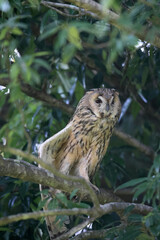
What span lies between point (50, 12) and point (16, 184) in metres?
1.35

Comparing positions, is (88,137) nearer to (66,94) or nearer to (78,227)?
(66,94)

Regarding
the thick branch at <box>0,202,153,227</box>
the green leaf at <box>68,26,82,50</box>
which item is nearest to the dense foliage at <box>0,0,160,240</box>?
the thick branch at <box>0,202,153,227</box>

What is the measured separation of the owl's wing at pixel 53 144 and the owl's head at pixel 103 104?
0.23m

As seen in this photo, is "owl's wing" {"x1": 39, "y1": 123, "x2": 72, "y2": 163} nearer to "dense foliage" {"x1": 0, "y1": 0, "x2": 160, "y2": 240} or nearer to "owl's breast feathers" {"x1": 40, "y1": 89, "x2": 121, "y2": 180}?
"owl's breast feathers" {"x1": 40, "y1": 89, "x2": 121, "y2": 180}

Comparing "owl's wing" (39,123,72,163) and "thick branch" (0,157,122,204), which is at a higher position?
"thick branch" (0,157,122,204)

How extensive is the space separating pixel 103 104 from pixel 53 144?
1.62 feet

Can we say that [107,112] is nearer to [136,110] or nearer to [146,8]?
[136,110]

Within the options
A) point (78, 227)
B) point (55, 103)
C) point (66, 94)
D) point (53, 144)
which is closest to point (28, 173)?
point (78, 227)

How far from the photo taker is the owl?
10.6 feet

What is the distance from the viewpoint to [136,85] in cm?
444

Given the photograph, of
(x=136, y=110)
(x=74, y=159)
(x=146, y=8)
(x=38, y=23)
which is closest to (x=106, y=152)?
(x=74, y=159)

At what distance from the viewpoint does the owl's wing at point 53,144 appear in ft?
9.70

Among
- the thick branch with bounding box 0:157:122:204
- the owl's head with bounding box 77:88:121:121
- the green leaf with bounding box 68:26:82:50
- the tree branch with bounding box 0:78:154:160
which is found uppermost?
the green leaf with bounding box 68:26:82:50

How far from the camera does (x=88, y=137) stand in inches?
128
